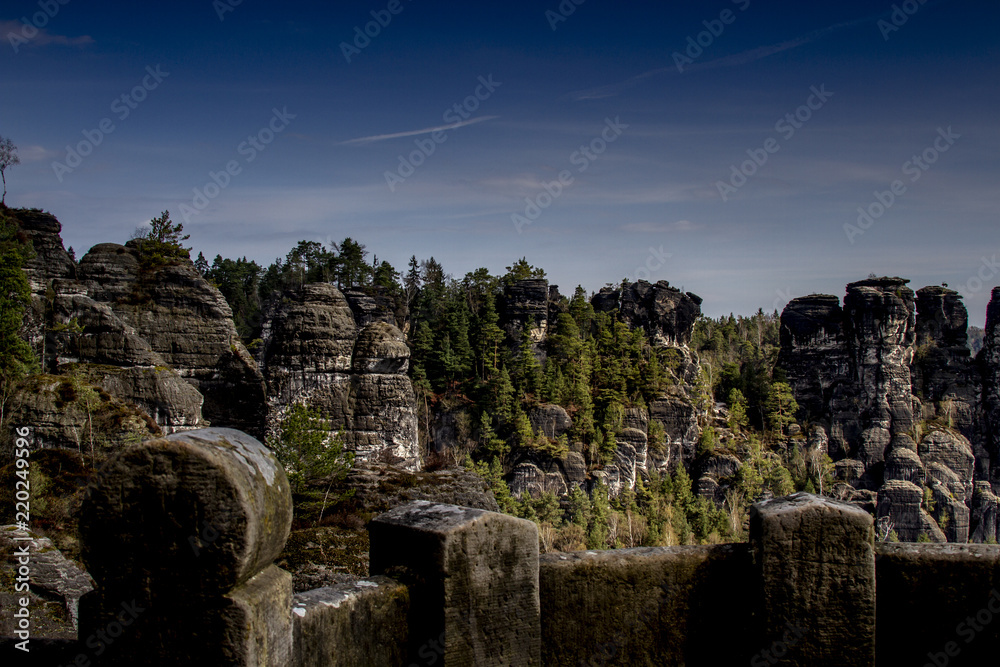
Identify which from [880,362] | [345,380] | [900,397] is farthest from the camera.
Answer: [880,362]

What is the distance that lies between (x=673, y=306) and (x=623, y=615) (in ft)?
253

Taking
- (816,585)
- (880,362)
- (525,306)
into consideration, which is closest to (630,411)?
(525,306)

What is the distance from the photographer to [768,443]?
78688 mm

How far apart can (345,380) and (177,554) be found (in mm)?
25578

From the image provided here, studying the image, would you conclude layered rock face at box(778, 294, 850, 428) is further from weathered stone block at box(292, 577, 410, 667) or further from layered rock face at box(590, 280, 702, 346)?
weathered stone block at box(292, 577, 410, 667)

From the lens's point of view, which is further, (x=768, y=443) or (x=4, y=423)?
(x=768, y=443)

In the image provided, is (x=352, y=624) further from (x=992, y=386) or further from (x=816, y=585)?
(x=992, y=386)

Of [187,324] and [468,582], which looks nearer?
[468,582]

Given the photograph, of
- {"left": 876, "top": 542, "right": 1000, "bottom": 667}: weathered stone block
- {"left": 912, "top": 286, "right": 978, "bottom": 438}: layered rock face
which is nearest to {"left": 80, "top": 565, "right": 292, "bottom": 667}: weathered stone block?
{"left": 876, "top": 542, "right": 1000, "bottom": 667}: weathered stone block

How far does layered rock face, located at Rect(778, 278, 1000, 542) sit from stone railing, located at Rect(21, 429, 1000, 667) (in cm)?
7909

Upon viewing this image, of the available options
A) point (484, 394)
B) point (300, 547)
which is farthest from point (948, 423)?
point (300, 547)

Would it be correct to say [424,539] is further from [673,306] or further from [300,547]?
[673,306]

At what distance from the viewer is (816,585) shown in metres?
3.43

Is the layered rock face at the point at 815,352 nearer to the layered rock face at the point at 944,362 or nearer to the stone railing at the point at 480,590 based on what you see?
the layered rock face at the point at 944,362
